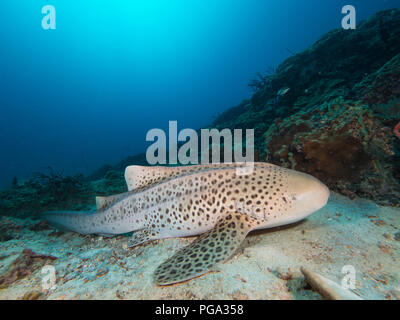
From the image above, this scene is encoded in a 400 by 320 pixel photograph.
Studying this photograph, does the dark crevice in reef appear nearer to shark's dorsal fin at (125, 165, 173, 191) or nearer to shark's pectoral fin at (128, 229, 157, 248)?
shark's dorsal fin at (125, 165, 173, 191)

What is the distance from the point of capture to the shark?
246 cm

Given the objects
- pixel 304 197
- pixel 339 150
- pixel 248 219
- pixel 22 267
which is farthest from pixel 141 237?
pixel 339 150

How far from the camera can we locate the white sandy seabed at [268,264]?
1.97 metres

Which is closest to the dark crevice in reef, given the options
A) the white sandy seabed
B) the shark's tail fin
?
the white sandy seabed

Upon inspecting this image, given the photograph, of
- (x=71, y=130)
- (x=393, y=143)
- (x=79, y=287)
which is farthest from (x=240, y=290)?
(x=71, y=130)

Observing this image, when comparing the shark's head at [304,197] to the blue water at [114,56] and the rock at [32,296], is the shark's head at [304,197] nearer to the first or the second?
the rock at [32,296]

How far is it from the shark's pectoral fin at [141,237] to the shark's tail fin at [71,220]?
4.84 ft

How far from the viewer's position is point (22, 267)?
9.34 feet

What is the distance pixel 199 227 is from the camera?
315 centimetres

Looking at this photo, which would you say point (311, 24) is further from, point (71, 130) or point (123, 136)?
point (71, 130)

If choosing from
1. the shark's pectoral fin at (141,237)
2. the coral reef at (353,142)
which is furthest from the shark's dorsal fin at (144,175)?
the coral reef at (353,142)
